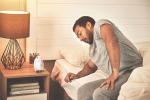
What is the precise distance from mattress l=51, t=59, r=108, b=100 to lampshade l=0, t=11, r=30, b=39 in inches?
22.3

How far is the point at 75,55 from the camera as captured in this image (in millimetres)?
3025

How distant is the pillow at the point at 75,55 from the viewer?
Answer: 2.98m

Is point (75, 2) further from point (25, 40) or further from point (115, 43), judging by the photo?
point (115, 43)

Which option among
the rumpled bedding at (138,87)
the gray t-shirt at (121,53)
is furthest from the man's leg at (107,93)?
the rumpled bedding at (138,87)

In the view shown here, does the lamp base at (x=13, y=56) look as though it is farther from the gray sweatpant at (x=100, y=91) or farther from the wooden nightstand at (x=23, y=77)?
the gray sweatpant at (x=100, y=91)

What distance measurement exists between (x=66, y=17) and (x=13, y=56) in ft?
2.40

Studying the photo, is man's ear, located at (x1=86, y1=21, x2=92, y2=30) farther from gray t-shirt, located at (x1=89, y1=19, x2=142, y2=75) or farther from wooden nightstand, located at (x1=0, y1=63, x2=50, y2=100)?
wooden nightstand, located at (x1=0, y1=63, x2=50, y2=100)

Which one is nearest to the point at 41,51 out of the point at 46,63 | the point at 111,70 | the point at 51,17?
the point at 46,63

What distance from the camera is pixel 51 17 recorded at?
314 cm

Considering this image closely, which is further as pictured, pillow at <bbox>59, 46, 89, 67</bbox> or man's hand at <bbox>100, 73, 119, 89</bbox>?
pillow at <bbox>59, 46, 89, 67</bbox>

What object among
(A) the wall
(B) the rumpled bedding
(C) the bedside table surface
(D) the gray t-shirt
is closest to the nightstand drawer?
(C) the bedside table surface

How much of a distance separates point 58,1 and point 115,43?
3.85 ft

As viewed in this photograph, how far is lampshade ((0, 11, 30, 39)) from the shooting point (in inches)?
103

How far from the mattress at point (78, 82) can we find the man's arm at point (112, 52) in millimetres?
276
